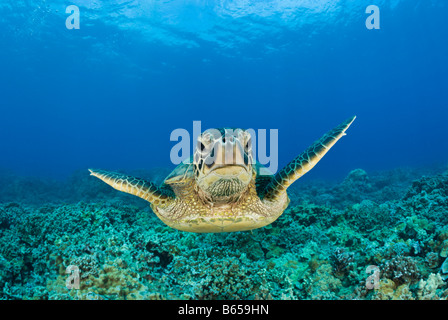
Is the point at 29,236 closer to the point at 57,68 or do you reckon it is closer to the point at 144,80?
the point at 57,68

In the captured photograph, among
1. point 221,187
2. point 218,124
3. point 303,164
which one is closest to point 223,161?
point 221,187

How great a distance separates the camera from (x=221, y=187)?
2.83 meters

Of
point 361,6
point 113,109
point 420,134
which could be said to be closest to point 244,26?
point 361,6

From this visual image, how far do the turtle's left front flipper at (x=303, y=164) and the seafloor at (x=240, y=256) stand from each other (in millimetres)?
944

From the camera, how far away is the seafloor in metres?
2.51

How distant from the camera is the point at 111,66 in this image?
37.8m

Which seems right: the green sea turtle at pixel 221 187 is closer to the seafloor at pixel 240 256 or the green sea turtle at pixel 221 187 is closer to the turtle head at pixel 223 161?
the turtle head at pixel 223 161

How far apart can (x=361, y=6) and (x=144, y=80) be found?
37715 millimetres

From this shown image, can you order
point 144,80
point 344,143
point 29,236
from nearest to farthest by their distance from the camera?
point 29,236
point 144,80
point 344,143

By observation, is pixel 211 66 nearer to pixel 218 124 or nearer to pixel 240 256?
pixel 240 256

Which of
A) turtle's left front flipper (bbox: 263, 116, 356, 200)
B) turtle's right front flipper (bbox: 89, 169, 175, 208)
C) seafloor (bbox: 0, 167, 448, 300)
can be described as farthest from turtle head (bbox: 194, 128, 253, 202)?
seafloor (bbox: 0, 167, 448, 300)

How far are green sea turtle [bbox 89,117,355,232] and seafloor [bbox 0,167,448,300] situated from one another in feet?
1.56

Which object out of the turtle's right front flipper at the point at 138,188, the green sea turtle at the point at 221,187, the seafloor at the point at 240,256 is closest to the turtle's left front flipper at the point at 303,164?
the green sea turtle at the point at 221,187
